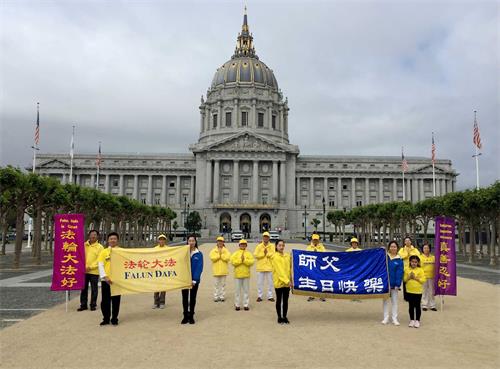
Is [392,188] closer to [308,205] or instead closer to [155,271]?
[308,205]

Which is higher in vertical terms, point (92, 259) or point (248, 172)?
point (248, 172)

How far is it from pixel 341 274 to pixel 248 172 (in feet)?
305

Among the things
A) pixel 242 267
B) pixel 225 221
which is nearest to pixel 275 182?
pixel 225 221

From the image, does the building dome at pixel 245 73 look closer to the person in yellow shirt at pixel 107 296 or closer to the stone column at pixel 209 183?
the stone column at pixel 209 183

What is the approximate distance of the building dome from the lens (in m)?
121

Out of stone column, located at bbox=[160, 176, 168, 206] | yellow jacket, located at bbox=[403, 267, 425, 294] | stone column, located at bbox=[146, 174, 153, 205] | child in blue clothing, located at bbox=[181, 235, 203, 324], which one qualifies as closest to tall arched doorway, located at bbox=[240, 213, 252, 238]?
stone column, located at bbox=[160, 176, 168, 206]

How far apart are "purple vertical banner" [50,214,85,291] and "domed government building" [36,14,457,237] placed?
80.8m

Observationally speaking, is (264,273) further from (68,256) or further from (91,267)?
(68,256)

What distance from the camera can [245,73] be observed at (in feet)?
398

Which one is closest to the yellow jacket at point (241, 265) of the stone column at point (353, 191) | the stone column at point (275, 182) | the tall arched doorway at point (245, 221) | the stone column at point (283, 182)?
the tall arched doorway at point (245, 221)

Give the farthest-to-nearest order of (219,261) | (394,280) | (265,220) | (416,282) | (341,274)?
(265,220)
(219,261)
(341,274)
(394,280)
(416,282)

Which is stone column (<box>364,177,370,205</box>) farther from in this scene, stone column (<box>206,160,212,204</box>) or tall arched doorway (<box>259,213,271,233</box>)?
stone column (<box>206,160,212,204</box>)

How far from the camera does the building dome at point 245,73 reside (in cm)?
12094

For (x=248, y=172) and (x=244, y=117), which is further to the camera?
(x=244, y=117)
